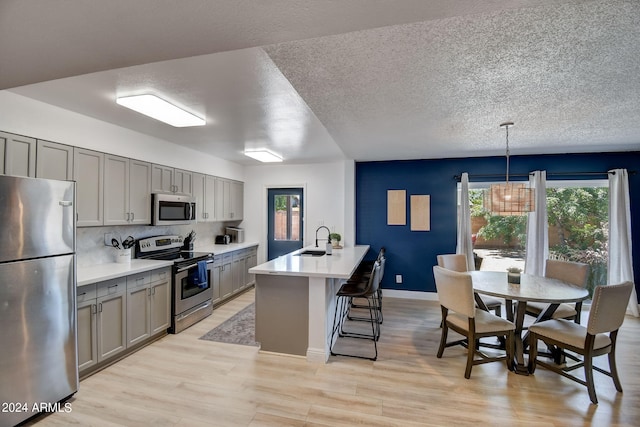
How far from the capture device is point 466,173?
466cm

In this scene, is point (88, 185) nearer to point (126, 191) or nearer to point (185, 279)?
point (126, 191)

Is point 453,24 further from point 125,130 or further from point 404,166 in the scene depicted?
point 404,166

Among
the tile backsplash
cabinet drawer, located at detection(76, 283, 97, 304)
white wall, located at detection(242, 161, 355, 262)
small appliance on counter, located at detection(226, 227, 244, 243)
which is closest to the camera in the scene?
cabinet drawer, located at detection(76, 283, 97, 304)

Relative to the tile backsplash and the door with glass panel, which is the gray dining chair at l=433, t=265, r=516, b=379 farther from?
the tile backsplash

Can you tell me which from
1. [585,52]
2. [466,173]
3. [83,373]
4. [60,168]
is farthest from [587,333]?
[60,168]

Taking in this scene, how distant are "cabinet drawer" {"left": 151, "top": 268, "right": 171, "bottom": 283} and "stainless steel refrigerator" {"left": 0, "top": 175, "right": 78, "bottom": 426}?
3.33ft

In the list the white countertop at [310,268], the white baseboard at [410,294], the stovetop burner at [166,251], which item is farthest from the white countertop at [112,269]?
the white baseboard at [410,294]

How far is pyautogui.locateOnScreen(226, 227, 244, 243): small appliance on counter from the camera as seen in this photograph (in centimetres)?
554

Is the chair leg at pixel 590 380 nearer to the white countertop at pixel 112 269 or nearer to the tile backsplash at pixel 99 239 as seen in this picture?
the white countertop at pixel 112 269

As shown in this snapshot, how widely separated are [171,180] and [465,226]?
4484 mm

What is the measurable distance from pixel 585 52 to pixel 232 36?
1.93 metres

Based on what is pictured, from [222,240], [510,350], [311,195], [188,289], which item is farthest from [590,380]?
[222,240]

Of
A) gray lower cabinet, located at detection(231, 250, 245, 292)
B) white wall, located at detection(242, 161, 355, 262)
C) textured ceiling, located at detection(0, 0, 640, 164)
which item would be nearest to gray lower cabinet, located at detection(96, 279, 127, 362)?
textured ceiling, located at detection(0, 0, 640, 164)

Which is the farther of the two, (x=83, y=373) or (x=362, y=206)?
(x=362, y=206)
